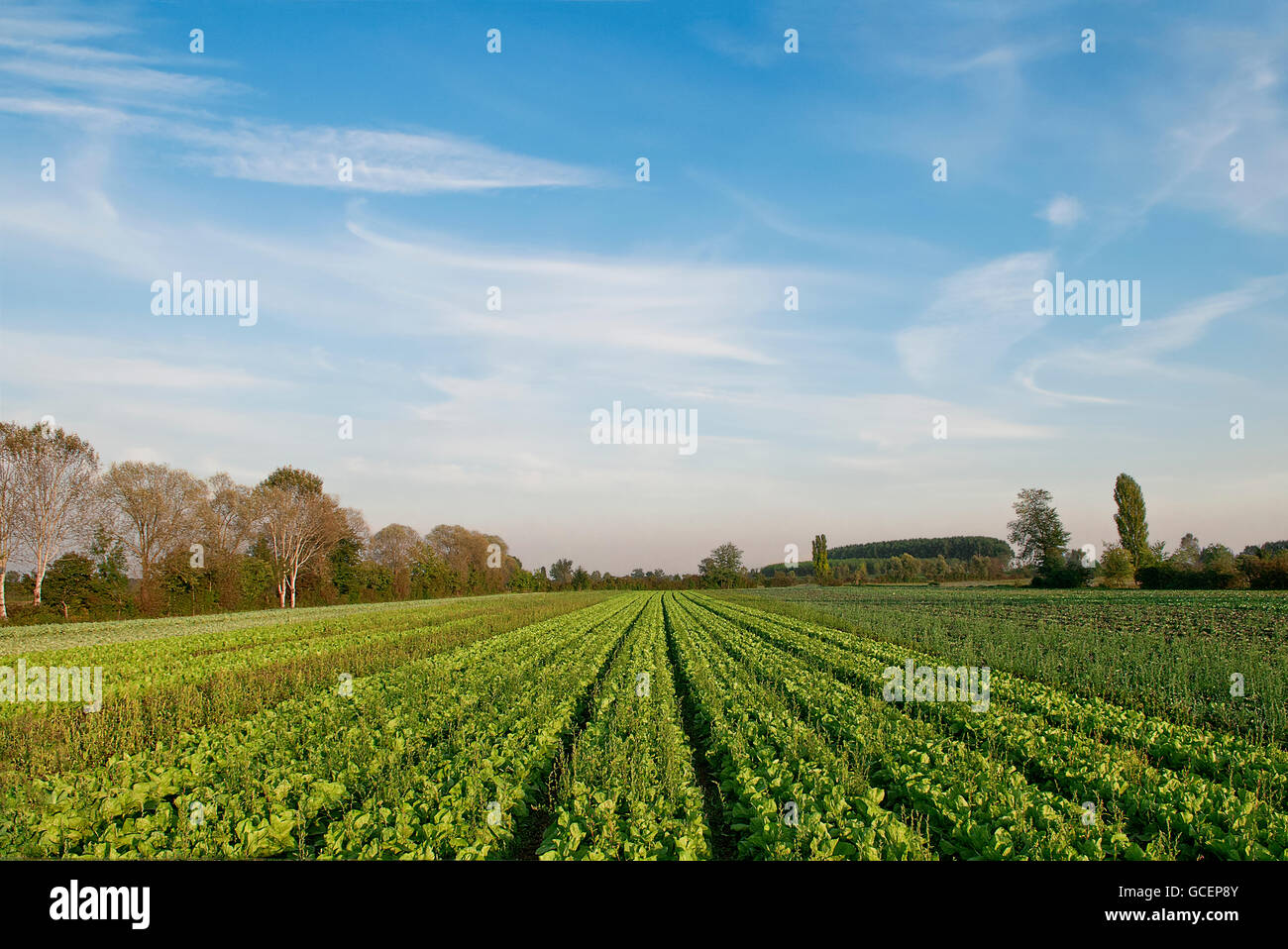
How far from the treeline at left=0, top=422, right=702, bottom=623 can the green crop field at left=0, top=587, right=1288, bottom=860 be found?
99.3ft

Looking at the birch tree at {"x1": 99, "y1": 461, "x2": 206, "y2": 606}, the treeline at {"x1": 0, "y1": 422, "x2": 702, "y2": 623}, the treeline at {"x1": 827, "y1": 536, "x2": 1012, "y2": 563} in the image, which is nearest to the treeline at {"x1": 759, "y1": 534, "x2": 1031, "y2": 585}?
the treeline at {"x1": 827, "y1": 536, "x2": 1012, "y2": 563}

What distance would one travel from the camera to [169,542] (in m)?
44.1

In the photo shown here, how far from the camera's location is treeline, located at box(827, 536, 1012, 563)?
153750mm

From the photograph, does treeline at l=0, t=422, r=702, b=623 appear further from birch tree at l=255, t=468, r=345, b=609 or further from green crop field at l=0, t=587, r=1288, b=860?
green crop field at l=0, t=587, r=1288, b=860

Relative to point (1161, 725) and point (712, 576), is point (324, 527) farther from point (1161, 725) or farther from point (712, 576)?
point (712, 576)

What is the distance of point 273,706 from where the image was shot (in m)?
10.3

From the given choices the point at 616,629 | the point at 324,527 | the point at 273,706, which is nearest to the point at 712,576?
the point at 324,527

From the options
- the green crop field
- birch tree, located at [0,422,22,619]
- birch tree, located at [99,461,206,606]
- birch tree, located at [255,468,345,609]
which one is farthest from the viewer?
birch tree, located at [255,468,345,609]

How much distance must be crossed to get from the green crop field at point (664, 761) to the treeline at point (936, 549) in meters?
143

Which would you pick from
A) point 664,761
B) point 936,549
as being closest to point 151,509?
point 664,761

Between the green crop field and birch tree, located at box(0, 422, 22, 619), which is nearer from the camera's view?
the green crop field

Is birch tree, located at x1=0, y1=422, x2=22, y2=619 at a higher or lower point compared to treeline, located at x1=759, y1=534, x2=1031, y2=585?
higher

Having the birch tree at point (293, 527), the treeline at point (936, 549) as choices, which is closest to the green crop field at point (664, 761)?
the birch tree at point (293, 527)

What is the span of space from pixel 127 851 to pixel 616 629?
784 inches
